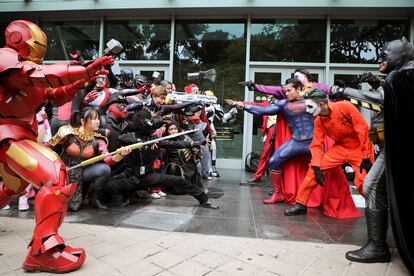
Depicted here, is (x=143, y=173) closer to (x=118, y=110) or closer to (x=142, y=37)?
(x=118, y=110)

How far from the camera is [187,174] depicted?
5.23m

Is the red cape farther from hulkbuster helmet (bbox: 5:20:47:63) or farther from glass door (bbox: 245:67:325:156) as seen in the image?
hulkbuster helmet (bbox: 5:20:47:63)

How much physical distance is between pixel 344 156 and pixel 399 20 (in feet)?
20.5

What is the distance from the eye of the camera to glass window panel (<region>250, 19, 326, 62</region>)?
27.8 feet

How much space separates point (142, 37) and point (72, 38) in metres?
2.05

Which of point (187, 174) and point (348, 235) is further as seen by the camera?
point (187, 174)

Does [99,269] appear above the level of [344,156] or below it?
below

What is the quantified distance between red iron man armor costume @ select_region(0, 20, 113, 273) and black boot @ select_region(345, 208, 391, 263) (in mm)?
2214

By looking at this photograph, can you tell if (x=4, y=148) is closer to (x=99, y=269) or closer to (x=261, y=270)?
(x=99, y=269)

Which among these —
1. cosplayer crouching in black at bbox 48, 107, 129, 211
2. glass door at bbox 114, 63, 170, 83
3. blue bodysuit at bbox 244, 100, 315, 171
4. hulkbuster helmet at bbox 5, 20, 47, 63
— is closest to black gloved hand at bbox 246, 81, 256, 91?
blue bodysuit at bbox 244, 100, 315, 171

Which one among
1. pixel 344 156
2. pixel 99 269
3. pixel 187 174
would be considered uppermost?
pixel 344 156

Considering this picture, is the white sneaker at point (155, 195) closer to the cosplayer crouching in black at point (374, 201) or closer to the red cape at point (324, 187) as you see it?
the red cape at point (324, 187)

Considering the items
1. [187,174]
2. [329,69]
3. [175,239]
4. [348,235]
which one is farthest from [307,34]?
[175,239]

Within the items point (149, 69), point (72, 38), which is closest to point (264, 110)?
point (149, 69)
